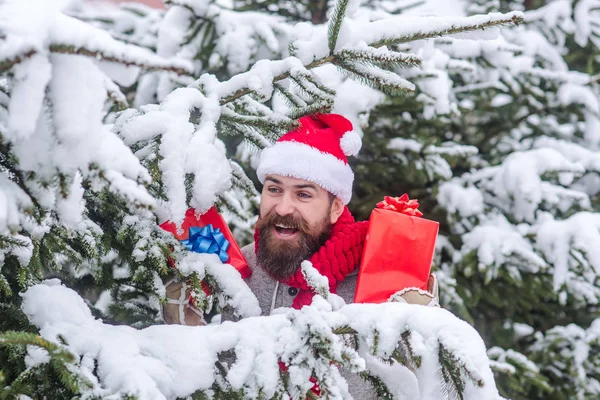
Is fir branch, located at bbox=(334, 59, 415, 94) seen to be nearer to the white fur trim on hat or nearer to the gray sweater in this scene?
the white fur trim on hat

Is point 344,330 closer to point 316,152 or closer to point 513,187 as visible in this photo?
point 316,152

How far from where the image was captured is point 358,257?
2211 millimetres

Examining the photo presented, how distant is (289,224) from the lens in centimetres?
226

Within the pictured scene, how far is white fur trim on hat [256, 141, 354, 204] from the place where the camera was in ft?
7.25

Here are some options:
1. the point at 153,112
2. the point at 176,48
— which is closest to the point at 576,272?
the point at 176,48

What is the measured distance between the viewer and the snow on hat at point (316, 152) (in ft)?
7.27

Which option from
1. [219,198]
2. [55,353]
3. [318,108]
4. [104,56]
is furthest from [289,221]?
[104,56]

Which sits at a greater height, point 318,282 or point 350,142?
point 318,282

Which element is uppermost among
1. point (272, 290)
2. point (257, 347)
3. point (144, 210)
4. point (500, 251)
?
point (144, 210)

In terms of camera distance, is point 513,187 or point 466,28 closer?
point 466,28

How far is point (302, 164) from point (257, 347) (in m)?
1.04

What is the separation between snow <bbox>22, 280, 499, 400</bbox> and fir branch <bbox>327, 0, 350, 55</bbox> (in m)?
0.76

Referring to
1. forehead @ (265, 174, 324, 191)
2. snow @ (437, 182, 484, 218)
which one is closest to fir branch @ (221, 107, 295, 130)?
forehead @ (265, 174, 324, 191)

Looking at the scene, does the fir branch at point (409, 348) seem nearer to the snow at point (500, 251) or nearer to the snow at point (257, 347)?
the snow at point (257, 347)
